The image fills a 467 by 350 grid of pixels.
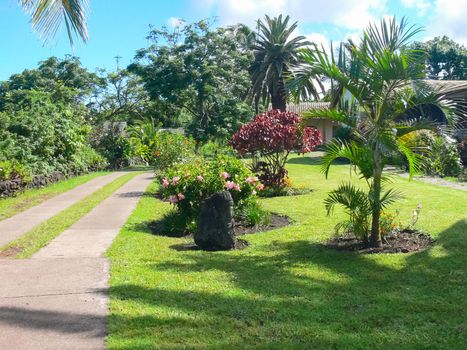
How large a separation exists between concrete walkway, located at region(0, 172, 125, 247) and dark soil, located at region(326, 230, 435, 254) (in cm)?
508

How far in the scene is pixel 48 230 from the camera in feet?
29.8

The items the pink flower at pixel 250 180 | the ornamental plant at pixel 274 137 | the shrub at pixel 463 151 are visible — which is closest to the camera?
the pink flower at pixel 250 180

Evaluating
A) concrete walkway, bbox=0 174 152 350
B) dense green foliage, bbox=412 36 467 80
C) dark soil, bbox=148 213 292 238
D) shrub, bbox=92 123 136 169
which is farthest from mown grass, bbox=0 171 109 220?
dense green foliage, bbox=412 36 467 80

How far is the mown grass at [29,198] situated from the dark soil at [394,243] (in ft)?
22.8

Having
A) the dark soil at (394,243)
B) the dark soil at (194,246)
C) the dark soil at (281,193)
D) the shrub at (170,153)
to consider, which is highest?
the shrub at (170,153)

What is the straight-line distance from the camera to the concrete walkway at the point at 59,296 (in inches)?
164

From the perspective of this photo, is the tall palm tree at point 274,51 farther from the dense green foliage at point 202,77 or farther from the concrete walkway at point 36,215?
the concrete walkway at point 36,215

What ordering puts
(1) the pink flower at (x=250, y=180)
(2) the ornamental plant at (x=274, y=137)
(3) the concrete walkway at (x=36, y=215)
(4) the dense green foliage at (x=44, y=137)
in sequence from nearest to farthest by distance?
(3) the concrete walkway at (x=36, y=215) → (1) the pink flower at (x=250, y=180) → (2) the ornamental plant at (x=274, y=137) → (4) the dense green foliage at (x=44, y=137)

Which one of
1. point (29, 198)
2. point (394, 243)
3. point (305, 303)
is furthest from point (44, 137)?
point (305, 303)

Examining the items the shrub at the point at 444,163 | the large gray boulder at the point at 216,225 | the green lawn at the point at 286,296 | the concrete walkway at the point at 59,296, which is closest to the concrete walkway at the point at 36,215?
the concrete walkway at the point at 59,296

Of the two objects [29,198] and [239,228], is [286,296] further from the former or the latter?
[29,198]

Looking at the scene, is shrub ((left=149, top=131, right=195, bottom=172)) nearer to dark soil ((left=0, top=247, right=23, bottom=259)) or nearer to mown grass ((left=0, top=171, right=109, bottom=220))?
mown grass ((left=0, top=171, right=109, bottom=220))

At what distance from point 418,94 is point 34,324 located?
535 cm

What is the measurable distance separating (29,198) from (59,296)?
397 inches
